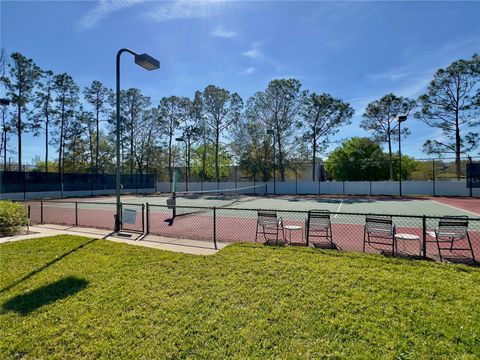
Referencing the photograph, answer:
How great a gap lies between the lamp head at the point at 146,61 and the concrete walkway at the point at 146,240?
5.54 meters

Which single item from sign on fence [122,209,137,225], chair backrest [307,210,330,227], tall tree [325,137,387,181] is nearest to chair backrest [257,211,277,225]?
chair backrest [307,210,330,227]

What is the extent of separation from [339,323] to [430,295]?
176cm

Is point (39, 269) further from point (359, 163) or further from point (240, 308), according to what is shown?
point (359, 163)

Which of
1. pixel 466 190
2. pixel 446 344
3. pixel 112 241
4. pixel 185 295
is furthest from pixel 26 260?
pixel 466 190

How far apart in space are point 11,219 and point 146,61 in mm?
7241

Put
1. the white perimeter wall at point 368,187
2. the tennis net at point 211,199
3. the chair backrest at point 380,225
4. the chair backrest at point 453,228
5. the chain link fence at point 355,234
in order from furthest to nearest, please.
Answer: the white perimeter wall at point 368,187
the tennis net at point 211,199
the chair backrest at point 380,225
the chain link fence at point 355,234
the chair backrest at point 453,228

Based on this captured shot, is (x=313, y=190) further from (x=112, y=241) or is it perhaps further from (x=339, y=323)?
(x=339, y=323)

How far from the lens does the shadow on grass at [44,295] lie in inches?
163

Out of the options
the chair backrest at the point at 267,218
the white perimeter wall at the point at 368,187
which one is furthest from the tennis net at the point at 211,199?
the chair backrest at the point at 267,218

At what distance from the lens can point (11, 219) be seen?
9.73m

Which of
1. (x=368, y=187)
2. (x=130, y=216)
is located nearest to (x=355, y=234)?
(x=130, y=216)

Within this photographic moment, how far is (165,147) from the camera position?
5169 centimetres

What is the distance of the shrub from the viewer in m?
9.46

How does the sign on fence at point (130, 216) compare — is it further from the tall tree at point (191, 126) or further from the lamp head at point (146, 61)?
the tall tree at point (191, 126)
